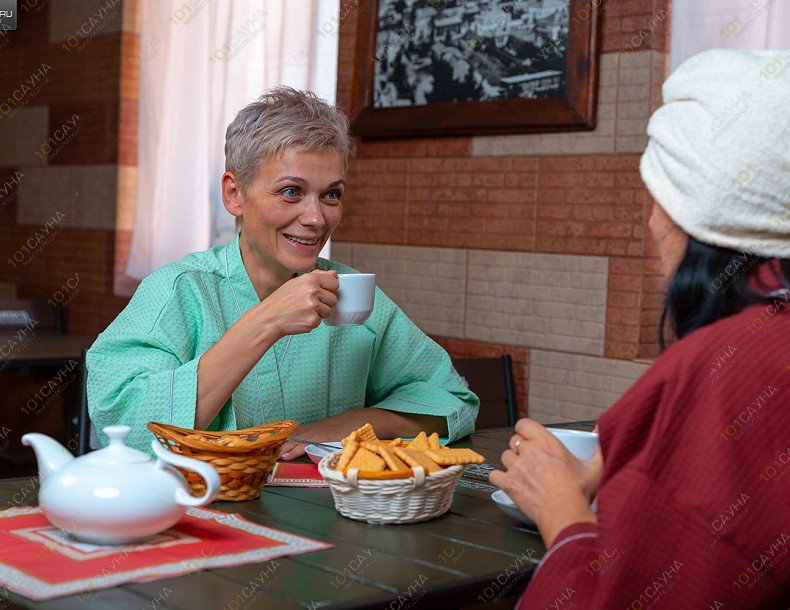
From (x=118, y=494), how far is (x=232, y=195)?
1016 mm

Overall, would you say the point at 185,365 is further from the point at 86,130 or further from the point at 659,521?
the point at 86,130

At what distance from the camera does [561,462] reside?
133 centimetres

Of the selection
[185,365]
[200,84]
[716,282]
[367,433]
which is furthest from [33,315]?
[716,282]

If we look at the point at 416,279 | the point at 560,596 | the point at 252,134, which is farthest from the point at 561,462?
the point at 416,279

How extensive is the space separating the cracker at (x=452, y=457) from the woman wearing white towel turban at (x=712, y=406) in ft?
1.18

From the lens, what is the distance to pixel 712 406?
1.09 metres

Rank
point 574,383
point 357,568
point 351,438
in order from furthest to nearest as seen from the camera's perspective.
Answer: point 574,383 → point 351,438 → point 357,568

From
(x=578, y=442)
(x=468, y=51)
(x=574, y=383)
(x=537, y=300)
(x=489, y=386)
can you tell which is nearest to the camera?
(x=578, y=442)

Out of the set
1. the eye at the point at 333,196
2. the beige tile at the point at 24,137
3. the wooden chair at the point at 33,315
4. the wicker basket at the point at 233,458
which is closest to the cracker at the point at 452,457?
the wicker basket at the point at 233,458

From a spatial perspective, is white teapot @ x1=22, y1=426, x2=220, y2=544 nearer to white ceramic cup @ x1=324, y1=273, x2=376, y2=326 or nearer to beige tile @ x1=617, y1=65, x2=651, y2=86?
white ceramic cup @ x1=324, y1=273, x2=376, y2=326

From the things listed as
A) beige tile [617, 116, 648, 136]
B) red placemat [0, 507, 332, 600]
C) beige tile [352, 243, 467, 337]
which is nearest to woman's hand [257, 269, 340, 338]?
red placemat [0, 507, 332, 600]

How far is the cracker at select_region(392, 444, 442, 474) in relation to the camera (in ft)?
4.90

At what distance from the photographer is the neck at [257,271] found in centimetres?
219

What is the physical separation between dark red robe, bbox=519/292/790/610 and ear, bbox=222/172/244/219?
1231mm
